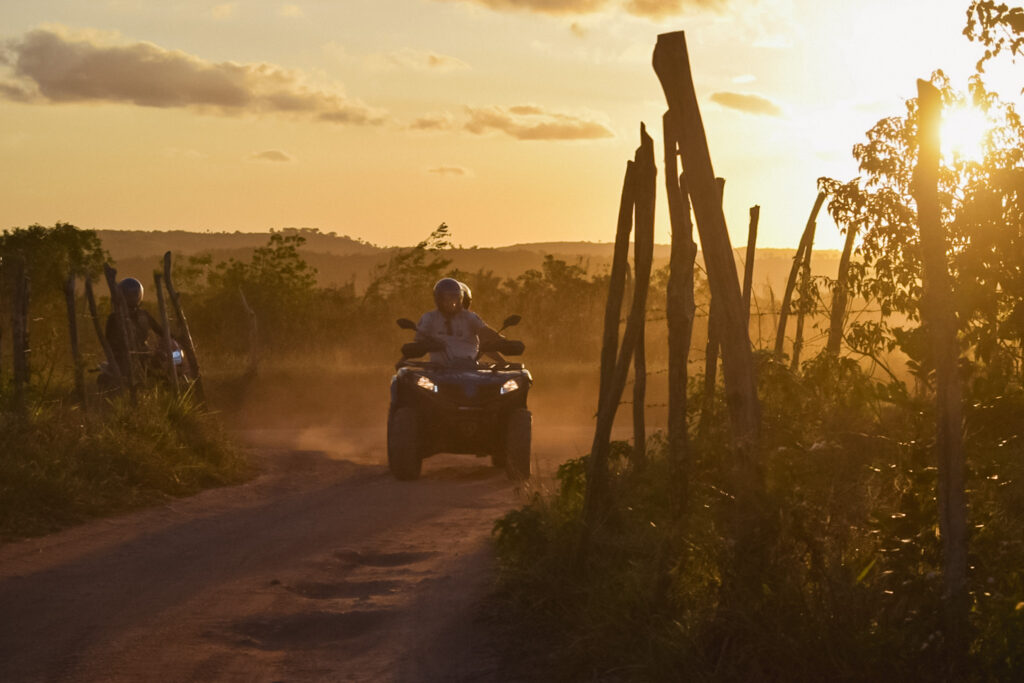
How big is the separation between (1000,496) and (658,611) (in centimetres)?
345

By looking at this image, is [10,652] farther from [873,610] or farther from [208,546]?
[873,610]

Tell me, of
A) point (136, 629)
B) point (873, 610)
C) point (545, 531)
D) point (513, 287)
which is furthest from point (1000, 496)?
point (513, 287)

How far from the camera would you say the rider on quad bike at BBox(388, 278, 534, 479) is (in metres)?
13.4

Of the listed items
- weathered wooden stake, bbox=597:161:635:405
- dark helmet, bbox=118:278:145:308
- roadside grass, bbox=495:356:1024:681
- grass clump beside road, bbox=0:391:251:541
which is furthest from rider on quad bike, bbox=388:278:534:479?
roadside grass, bbox=495:356:1024:681

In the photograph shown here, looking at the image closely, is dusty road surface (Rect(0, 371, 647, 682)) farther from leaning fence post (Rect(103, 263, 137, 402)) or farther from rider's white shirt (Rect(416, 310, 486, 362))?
leaning fence post (Rect(103, 263, 137, 402))

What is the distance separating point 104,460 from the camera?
12.4 metres

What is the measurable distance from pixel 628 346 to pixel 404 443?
586 cm

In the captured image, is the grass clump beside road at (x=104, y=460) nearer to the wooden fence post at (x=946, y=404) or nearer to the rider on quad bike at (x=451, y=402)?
the rider on quad bike at (x=451, y=402)

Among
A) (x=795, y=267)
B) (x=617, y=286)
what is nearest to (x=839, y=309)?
(x=795, y=267)

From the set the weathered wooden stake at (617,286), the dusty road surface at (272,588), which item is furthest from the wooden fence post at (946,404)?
the weathered wooden stake at (617,286)

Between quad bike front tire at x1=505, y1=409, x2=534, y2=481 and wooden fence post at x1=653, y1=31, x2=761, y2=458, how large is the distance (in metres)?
7.16

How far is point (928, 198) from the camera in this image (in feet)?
17.6

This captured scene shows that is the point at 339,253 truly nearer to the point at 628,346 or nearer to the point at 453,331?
the point at 453,331

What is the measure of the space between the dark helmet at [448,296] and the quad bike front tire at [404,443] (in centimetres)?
112
